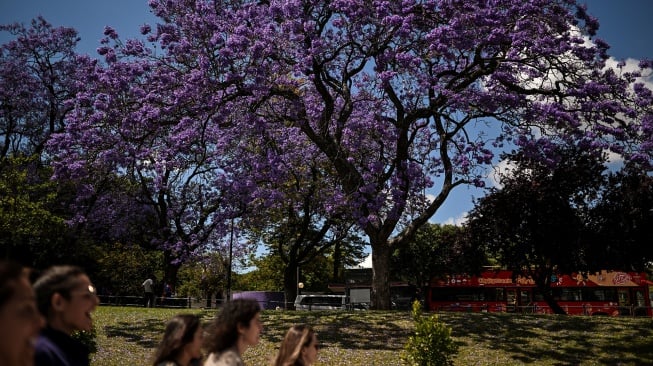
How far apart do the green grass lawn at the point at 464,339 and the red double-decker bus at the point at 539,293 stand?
1350cm

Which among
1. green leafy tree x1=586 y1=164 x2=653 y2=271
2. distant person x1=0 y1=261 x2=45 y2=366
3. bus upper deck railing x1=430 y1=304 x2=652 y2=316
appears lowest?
bus upper deck railing x1=430 y1=304 x2=652 y2=316

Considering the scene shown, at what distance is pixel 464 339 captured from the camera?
1614 centimetres

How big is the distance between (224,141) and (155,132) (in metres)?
2.66

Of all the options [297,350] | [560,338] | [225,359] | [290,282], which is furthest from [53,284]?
[290,282]

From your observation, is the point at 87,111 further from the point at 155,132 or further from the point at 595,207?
the point at 595,207

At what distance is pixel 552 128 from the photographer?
20.8 m

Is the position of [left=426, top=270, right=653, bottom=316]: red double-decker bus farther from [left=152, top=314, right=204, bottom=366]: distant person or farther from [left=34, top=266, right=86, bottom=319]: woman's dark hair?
[left=34, top=266, right=86, bottom=319]: woman's dark hair

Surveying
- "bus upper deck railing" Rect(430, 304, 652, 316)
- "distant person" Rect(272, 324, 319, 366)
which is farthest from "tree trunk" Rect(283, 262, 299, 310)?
"distant person" Rect(272, 324, 319, 366)

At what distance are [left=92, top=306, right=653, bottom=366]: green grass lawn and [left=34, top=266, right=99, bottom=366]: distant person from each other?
11577mm

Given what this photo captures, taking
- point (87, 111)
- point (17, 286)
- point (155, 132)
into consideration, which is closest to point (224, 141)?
point (155, 132)

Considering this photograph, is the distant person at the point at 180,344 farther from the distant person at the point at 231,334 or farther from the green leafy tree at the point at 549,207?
the green leafy tree at the point at 549,207

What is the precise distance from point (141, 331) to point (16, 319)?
693 inches

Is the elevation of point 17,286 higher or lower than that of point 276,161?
lower

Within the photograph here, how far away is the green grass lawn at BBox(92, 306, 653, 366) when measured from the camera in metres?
14.4
